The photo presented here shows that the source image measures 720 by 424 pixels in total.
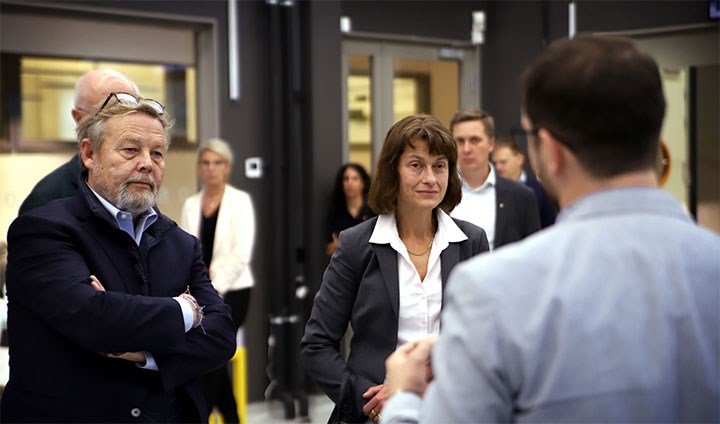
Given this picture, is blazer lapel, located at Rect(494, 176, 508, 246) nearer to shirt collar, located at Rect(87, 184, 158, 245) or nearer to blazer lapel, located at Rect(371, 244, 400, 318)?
blazer lapel, located at Rect(371, 244, 400, 318)

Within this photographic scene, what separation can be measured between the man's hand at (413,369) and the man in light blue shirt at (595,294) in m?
0.18

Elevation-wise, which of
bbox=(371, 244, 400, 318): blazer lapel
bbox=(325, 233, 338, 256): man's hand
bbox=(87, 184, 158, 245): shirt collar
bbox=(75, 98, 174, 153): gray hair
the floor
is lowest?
the floor

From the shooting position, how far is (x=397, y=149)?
2902mm

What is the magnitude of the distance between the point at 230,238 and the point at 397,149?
3.11 metres

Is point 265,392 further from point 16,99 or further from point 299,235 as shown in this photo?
point 16,99

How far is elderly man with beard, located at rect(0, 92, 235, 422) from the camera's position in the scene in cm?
219

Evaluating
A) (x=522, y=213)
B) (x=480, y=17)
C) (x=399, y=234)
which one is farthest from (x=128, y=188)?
(x=480, y=17)

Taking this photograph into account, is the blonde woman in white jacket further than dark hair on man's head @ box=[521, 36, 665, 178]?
Yes

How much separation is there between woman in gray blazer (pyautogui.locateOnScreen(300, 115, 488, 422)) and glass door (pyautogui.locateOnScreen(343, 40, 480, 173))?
4417 mm

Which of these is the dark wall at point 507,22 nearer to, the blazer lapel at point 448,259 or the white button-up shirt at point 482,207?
the white button-up shirt at point 482,207

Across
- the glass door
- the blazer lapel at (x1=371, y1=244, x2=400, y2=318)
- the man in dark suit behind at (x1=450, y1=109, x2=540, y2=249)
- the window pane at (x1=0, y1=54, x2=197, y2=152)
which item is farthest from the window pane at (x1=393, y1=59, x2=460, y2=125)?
the blazer lapel at (x1=371, y1=244, x2=400, y2=318)

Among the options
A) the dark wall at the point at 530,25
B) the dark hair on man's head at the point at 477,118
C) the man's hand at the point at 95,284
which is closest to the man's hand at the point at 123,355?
the man's hand at the point at 95,284

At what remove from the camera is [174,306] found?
232 cm

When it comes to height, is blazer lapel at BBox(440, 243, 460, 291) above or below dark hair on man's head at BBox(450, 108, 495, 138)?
below
